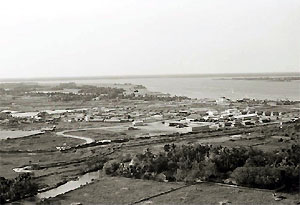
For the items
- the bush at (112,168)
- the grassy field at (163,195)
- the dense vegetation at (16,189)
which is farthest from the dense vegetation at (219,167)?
the dense vegetation at (16,189)

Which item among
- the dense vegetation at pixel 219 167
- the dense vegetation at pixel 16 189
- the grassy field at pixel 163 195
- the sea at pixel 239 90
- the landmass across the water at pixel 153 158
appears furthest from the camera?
the sea at pixel 239 90

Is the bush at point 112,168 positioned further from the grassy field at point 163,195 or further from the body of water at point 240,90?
the body of water at point 240,90

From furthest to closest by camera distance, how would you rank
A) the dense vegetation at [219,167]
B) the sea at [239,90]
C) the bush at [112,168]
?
the sea at [239,90] → the bush at [112,168] → the dense vegetation at [219,167]

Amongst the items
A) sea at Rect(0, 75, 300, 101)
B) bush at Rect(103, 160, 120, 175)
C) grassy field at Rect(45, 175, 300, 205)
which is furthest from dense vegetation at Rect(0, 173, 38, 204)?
sea at Rect(0, 75, 300, 101)

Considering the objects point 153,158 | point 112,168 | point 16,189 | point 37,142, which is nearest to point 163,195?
point 153,158

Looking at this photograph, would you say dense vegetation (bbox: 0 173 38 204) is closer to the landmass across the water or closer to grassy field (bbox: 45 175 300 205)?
the landmass across the water

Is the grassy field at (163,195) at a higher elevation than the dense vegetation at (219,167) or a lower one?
lower
